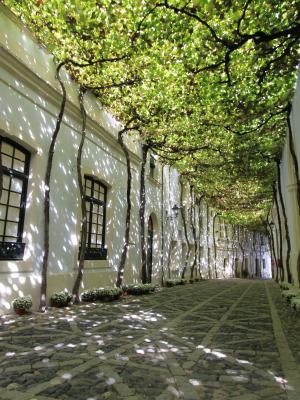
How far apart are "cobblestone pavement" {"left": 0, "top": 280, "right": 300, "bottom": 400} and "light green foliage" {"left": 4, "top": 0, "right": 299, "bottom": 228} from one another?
4.52m

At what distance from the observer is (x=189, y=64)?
29.4 ft

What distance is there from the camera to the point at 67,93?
1008 centimetres

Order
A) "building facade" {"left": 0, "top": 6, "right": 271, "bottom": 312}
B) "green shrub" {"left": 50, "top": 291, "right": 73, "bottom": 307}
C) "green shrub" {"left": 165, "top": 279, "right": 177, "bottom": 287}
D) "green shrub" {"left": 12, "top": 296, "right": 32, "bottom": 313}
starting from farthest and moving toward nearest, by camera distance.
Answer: "green shrub" {"left": 165, "top": 279, "right": 177, "bottom": 287}, "green shrub" {"left": 50, "top": 291, "right": 73, "bottom": 307}, "building facade" {"left": 0, "top": 6, "right": 271, "bottom": 312}, "green shrub" {"left": 12, "top": 296, "right": 32, "bottom": 313}

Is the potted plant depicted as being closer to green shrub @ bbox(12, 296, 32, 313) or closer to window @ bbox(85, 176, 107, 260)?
green shrub @ bbox(12, 296, 32, 313)

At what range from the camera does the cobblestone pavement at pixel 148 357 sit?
326 centimetres

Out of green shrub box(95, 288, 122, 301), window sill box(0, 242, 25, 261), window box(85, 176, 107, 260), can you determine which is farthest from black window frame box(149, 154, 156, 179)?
window sill box(0, 242, 25, 261)

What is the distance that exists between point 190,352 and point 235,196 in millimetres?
21915

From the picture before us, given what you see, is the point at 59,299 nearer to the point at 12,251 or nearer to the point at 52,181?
the point at 12,251

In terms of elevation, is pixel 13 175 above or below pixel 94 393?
above

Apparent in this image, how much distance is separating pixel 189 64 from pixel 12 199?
5705mm

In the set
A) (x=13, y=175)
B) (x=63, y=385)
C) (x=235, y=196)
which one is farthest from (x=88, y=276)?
(x=235, y=196)

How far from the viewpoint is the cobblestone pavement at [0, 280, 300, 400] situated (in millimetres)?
3262

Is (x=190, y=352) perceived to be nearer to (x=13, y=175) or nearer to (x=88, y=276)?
(x=13, y=175)

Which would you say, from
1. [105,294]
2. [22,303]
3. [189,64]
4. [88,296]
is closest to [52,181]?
[22,303]
